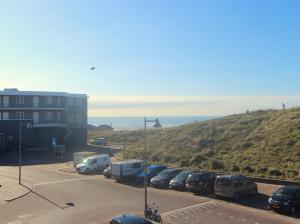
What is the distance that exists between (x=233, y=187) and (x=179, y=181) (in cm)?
569

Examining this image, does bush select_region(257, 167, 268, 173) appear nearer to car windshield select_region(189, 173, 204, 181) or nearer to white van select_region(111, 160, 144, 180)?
car windshield select_region(189, 173, 204, 181)

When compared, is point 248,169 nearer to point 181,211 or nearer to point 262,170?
point 262,170

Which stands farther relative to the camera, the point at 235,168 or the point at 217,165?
the point at 217,165

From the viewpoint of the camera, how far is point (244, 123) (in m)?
55.3

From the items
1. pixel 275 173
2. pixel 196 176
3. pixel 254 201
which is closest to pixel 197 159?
pixel 275 173

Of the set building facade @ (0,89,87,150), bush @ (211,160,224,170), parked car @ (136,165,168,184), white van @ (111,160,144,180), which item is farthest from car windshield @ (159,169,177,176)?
building facade @ (0,89,87,150)

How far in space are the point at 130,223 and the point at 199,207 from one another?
378 inches

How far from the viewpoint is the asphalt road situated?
24891 millimetres

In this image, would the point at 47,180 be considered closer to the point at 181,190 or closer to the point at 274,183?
the point at 181,190

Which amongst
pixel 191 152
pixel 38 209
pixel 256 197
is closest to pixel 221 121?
pixel 191 152

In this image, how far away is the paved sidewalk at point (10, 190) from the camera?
3365 cm

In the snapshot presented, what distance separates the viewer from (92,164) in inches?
1868

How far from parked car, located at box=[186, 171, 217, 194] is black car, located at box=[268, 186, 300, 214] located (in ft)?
21.0

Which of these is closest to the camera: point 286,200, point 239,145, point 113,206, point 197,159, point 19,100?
point 286,200
